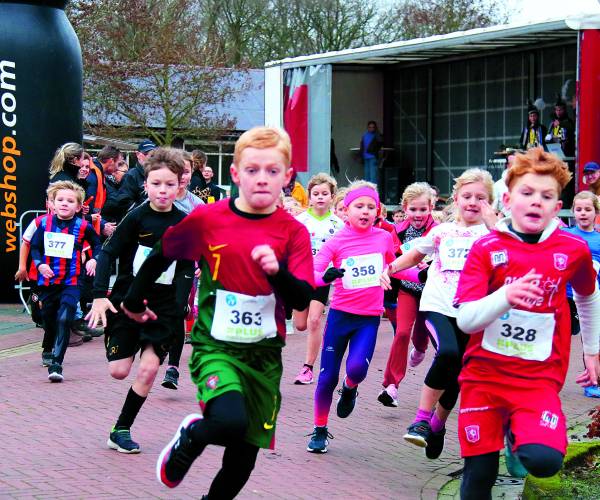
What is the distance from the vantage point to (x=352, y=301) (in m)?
7.89

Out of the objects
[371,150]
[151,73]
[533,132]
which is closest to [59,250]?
[533,132]

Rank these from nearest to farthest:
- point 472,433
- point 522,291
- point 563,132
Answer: point 522,291, point 472,433, point 563,132

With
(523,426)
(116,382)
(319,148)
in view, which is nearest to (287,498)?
(523,426)

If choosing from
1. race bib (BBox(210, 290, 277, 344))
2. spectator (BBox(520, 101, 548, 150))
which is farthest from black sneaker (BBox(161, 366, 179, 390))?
spectator (BBox(520, 101, 548, 150))

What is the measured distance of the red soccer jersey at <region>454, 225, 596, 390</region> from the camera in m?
4.86

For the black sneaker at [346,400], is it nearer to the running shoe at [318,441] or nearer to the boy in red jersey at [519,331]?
the running shoe at [318,441]

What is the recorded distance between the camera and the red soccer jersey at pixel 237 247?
16.3 ft

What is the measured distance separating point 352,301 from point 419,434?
4.96 feet

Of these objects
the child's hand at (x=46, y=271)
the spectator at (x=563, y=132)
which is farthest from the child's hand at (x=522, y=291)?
the spectator at (x=563, y=132)

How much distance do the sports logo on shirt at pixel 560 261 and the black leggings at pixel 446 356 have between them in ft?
5.70

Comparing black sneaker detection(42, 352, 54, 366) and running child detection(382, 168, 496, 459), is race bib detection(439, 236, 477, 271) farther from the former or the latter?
black sneaker detection(42, 352, 54, 366)

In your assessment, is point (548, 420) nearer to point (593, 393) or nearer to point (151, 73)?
point (593, 393)

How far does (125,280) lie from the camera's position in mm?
7367

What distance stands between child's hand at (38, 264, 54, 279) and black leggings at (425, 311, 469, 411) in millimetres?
4431
